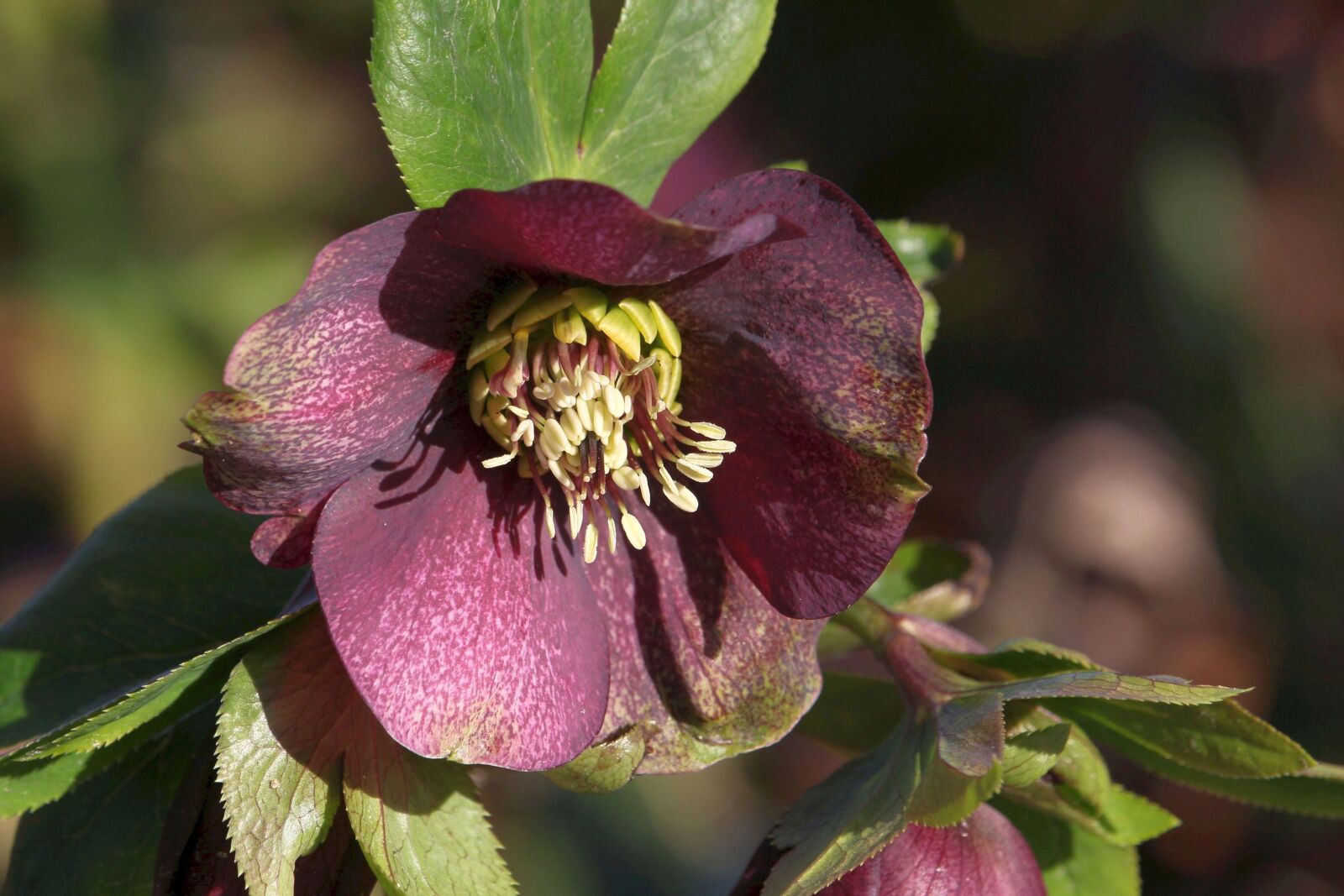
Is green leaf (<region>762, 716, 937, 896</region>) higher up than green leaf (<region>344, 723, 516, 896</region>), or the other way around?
green leaf (<region>344, 723, 516, 896</region>)

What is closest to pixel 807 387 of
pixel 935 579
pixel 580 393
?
pixel 580 393

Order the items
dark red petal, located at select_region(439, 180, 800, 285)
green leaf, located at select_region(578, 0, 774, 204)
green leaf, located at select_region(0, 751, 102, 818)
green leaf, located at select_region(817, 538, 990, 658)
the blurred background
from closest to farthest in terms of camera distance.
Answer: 1. dark red petal, located at select_region(439, 180, 800, 285)
2. green leaf, located at select_region(0, 751, 102, 818)
3. green leaf, located at select_region(578, 0, 774, 204)
4. green leaf, located at select_region(817, 538, 990, 658)
5. the blurred background

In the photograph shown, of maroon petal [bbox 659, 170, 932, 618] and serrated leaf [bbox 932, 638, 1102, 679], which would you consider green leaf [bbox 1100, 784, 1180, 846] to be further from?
maroon petal [bbox 659, 170, 932, 618]

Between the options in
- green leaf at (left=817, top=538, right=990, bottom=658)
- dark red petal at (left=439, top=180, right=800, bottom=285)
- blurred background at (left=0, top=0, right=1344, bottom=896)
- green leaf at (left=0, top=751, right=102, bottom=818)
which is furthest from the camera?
blurred background at (left=0, top=0, right=1344, bottom=896)

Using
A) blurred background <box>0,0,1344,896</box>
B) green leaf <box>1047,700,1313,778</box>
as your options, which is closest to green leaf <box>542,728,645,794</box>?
green leaf <box>1047,700,1313,778</box>

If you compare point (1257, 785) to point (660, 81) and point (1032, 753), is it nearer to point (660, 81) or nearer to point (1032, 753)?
point (1032, 753)

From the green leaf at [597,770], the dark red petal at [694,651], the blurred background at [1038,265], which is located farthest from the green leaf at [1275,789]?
the blurred background at [1038,265]

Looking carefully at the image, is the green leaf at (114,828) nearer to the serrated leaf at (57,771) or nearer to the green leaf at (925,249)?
the serrated leaf at (57,771)
